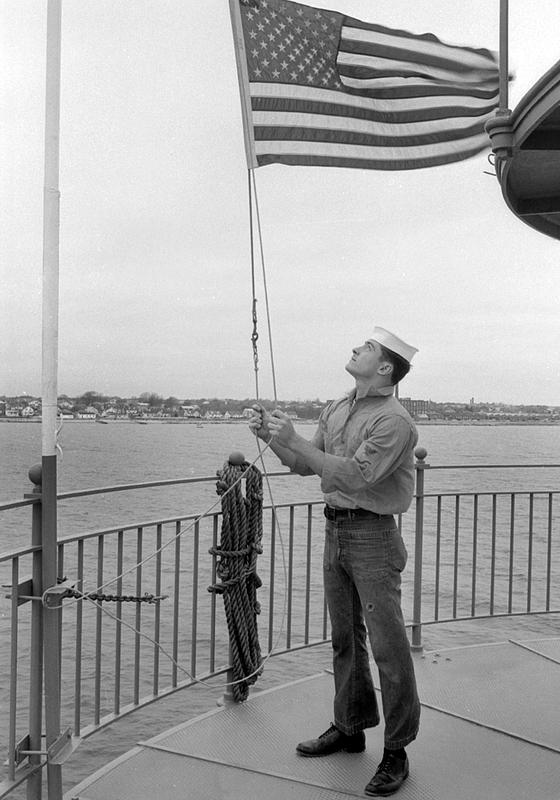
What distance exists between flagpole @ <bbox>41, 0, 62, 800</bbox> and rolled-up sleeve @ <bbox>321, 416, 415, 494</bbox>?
1.01 meters

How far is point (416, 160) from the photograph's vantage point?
4.10m

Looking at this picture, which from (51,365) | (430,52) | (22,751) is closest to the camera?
(51,365)

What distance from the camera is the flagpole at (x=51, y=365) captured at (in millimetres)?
2494

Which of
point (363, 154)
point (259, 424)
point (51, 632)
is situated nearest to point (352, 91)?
point (363, 154)

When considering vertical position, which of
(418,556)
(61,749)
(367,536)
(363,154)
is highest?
(363,154)

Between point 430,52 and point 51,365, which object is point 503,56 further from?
point 51,365

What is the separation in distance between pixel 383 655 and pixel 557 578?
13.1 meters

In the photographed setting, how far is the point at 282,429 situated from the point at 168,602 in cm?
1123

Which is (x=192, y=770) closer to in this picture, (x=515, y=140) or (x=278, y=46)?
(x=515, y=140)

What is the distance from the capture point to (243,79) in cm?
325

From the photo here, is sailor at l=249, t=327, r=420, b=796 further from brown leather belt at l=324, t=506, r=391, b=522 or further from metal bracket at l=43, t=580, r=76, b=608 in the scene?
metal bracket at l=43, t=580, r=76, b=608

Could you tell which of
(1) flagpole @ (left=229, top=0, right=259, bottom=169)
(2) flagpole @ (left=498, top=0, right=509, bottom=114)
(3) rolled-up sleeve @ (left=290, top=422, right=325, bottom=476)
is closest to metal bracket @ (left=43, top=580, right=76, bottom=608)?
(3) rolled-up sleeve @ (left=290, top=422, right=325, bottom=476)

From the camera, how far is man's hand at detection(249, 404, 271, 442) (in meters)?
2.86

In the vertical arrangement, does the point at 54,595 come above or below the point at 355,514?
below
